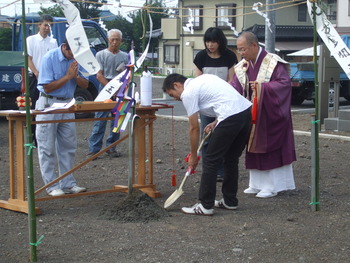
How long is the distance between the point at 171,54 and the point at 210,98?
39.0 m

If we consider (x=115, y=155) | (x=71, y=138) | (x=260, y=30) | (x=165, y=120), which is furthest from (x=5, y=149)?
(x=260, y=30)

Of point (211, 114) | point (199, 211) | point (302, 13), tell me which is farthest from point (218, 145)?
point (302, 13)

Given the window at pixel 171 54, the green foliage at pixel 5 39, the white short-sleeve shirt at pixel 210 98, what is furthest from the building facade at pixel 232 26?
the white short-sleeve shirt at pixel 210 98

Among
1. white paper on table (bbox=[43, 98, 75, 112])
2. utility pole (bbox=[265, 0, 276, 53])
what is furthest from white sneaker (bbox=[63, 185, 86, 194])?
utility pole (bbox=[265, 0, 276, 53])

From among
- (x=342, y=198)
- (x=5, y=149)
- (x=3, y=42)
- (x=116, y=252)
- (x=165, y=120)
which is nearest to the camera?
(x=116, y=252)

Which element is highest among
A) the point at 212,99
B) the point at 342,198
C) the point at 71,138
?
the point at 212,99

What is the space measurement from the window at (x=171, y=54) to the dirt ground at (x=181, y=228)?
36161 mm

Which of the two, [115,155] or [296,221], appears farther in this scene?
[115,155]

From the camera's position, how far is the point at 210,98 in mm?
5617

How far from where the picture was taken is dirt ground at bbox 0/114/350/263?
187 inches

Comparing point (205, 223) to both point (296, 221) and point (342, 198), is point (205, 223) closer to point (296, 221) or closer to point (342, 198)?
point (296, 221)

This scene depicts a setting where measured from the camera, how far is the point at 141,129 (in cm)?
679

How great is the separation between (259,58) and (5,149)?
16.3 ft

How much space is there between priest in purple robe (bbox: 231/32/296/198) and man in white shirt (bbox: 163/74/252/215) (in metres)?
0.68
